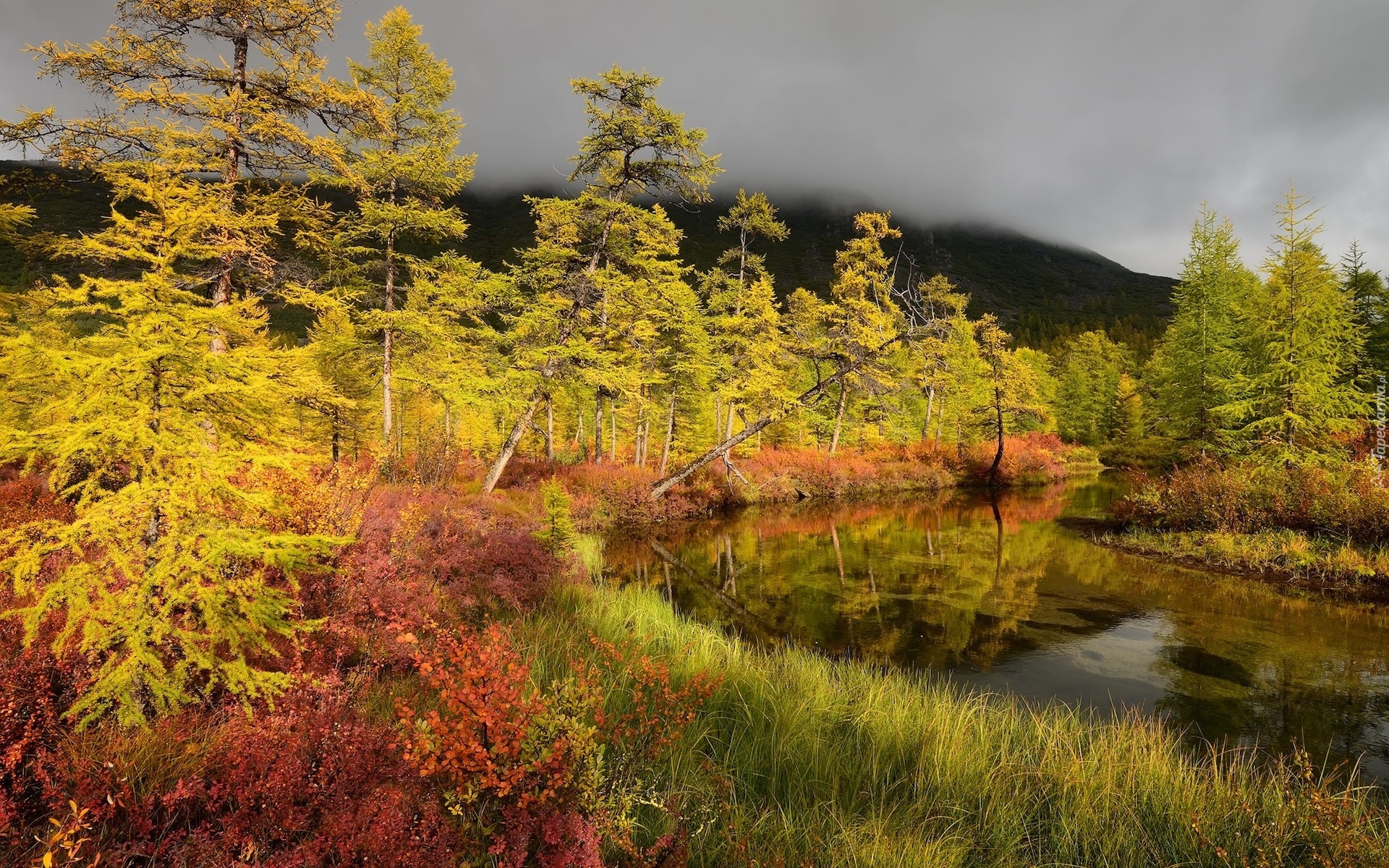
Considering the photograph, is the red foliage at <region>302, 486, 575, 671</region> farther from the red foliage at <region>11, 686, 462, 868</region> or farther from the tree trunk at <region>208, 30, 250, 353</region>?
the tree trunk at <region>208, 30, 250, 353</region>

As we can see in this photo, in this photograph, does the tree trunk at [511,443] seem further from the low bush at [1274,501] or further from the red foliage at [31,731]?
the low bush at [1274,501]

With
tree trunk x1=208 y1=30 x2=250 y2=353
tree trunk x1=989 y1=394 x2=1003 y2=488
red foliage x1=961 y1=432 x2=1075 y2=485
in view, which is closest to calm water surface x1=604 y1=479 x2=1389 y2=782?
tree trunk x1=208 y1=30 x2=250 y2=353

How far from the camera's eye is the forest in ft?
9.33

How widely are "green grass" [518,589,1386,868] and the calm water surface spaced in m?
1.81

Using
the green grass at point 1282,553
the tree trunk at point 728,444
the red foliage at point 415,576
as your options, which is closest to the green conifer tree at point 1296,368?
A: the green grass at point 1282,553

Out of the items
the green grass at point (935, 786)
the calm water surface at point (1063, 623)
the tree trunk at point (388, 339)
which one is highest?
the tree trunk at point (388, 339)

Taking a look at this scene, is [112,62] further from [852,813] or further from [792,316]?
[792,316]

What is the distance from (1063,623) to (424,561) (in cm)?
1157

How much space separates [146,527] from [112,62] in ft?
44.8

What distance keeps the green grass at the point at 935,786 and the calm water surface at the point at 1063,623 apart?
1811 mm

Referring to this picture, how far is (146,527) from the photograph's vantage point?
3.34 metres

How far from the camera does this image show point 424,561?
751 centimetres

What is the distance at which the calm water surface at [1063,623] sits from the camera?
746cm

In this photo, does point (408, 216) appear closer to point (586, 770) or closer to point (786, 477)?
point (586, 770)
